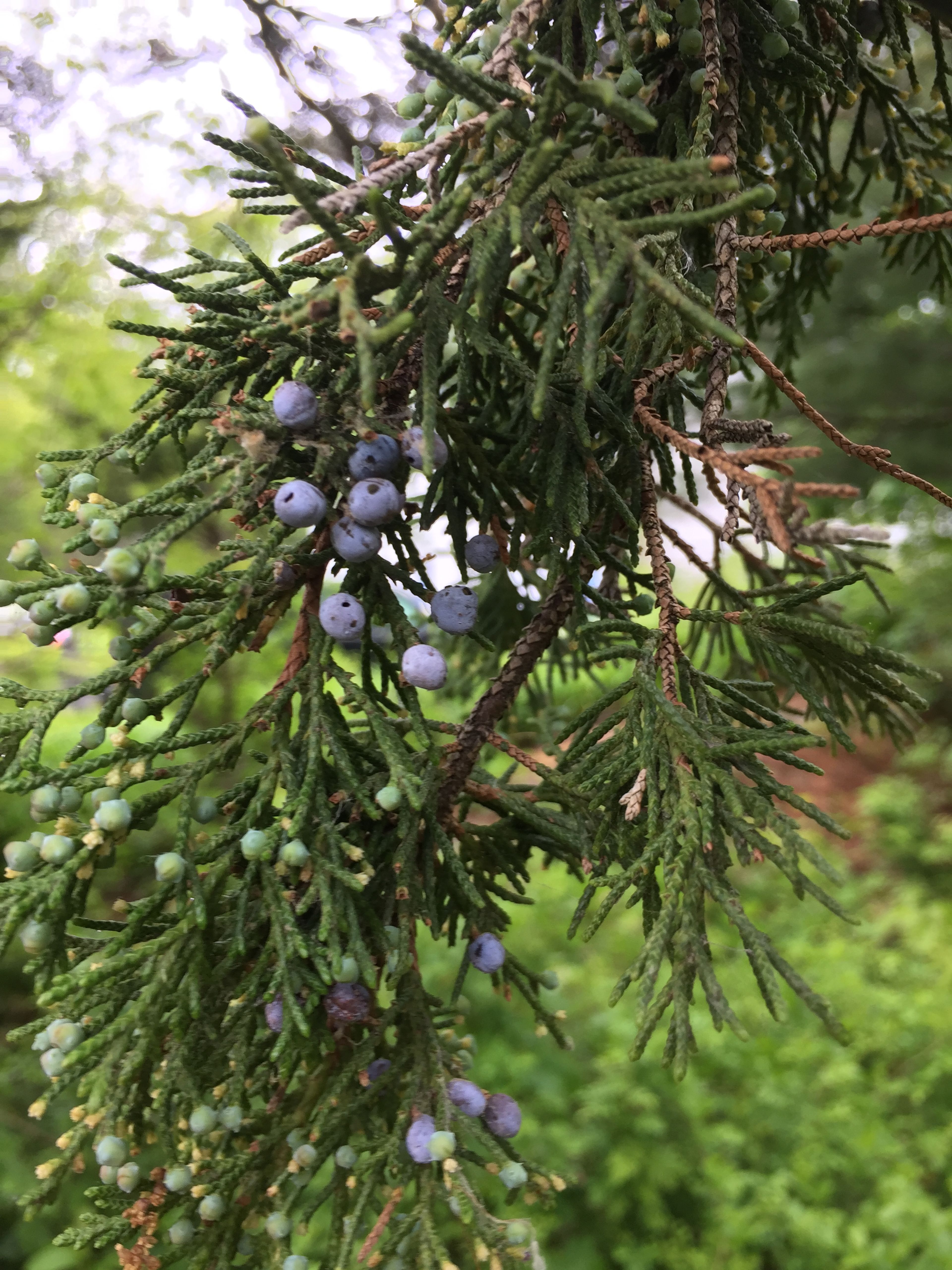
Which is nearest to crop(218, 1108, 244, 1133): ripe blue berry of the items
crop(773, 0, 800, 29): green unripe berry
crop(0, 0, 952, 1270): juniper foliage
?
crop(0, 0, 952, 1270): juniper foliage

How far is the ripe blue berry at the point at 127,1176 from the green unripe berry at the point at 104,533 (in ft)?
2.50

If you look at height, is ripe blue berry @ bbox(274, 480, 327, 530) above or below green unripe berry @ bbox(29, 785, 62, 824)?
above

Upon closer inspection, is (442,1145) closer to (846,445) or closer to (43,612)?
(43,612)

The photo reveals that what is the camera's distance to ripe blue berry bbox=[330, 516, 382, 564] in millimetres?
927

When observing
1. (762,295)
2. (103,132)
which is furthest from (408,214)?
(103,132)

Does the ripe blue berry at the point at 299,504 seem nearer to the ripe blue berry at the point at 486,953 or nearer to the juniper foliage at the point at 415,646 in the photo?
the juniper foliage at the point at 415,646

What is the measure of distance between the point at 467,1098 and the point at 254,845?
448mm

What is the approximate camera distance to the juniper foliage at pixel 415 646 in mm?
833

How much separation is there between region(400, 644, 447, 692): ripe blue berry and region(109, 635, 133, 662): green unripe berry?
1.06ft

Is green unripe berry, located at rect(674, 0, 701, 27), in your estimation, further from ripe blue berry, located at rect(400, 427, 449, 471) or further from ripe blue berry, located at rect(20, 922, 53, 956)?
ripe blue berry, located at rect(20, 922, 53, 956)

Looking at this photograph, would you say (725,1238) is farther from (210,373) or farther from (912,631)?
(912,631)

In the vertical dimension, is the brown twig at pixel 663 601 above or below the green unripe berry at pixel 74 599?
above

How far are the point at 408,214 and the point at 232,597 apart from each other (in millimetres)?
552

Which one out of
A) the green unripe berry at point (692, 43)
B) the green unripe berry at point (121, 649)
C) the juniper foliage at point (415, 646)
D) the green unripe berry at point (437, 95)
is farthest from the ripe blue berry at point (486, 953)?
the green unripe berry at point (692, 43)
